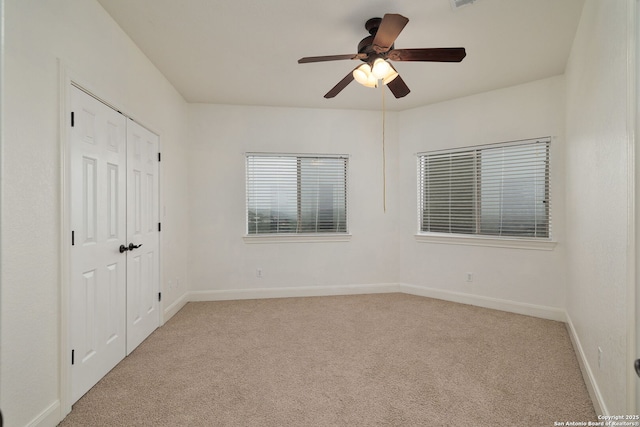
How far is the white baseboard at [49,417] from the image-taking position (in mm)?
1825

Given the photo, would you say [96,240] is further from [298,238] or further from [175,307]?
[298,238]

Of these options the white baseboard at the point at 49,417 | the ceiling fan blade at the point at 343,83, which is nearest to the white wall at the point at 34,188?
the white baseboard at the point at 49,417

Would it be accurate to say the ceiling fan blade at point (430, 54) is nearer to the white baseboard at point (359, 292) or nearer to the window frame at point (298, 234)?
the window frame at point (298, 234)

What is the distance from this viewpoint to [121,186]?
8.98 feet

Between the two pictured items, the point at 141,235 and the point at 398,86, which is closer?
the point at 398,86

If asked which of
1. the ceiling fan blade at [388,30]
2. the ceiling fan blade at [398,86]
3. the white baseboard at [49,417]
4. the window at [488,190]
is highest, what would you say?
the ceiling fan blade at [388,30]

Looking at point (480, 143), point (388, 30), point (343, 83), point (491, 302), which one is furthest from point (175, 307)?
point (480, 143)

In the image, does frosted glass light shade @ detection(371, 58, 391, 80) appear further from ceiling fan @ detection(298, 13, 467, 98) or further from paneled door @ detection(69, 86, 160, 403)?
paneled door @ detection(69, 86, 160, 403)

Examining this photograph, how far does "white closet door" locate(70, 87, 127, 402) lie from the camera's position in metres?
2.18

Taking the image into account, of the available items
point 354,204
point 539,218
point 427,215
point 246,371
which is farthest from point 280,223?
point 539,218

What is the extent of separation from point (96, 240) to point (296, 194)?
8.75 feet

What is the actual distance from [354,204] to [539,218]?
2232 millimetres

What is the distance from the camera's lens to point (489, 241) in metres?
4.11

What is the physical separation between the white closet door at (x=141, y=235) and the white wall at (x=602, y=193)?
3318 mm
